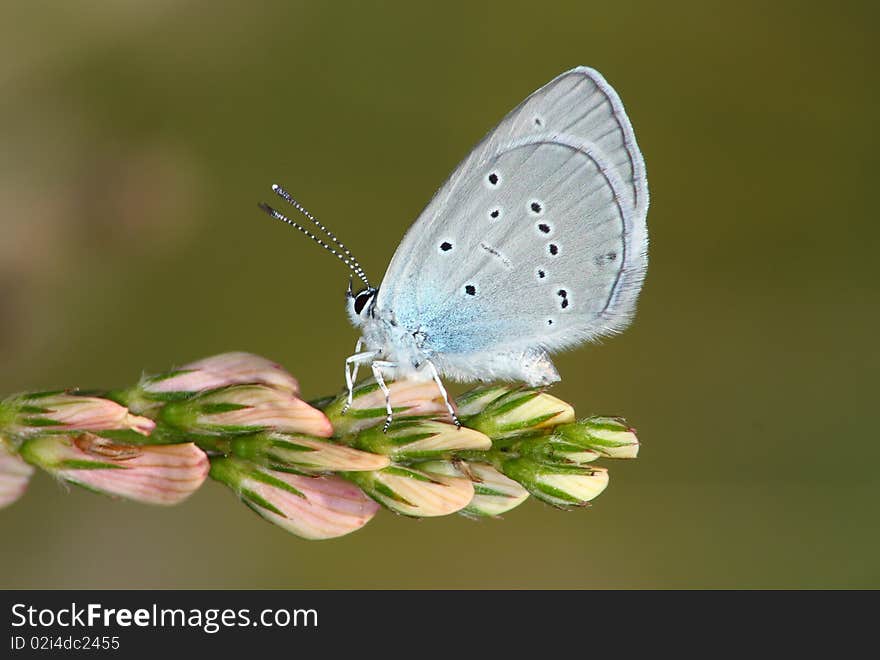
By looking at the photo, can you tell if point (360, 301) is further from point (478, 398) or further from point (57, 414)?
point (57, 414)

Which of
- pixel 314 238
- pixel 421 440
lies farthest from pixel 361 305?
pixel 421 440

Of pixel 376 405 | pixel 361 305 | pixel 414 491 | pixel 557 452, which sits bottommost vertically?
pixel 414 491

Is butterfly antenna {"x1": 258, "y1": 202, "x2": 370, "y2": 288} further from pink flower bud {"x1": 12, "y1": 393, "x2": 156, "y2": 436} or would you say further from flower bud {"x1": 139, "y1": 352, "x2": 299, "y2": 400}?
pink flower bud {"x1": 12, "y1": 393, "x2": 156, "y2": 436}

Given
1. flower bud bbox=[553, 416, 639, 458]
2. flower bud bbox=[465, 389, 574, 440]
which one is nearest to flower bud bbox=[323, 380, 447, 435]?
flower bud bbox=[465, 389, 574, 440]

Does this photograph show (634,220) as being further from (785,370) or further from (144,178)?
(144,178)

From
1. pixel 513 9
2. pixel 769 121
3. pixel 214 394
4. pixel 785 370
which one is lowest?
pixel 214 394
